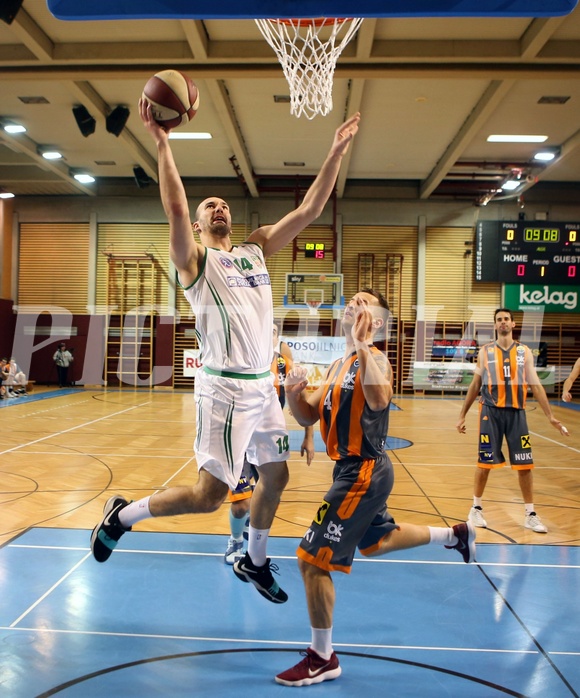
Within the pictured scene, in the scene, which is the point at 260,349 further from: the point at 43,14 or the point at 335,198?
the point at 335,198

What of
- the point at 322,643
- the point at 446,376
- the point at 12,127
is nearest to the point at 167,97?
the point at 322,643

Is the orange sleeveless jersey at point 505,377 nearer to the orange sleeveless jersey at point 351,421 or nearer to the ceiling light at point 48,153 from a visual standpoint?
the orange sleeveless jersey at point 351,421

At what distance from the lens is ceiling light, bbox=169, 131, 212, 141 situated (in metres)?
16.0

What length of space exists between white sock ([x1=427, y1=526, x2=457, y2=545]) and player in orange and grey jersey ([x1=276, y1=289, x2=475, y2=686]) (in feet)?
1.76

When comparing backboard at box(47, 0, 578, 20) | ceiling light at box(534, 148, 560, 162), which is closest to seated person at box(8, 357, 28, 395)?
backboard at box(47, 0, 578, 20)

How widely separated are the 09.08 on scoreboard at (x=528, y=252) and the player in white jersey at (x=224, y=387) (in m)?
15.6

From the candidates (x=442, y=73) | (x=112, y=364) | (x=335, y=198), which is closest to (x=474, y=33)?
(x=442, y=73)

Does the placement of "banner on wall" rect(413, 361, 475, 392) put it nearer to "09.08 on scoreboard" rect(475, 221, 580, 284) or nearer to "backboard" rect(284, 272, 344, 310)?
"09.08 on scoreboard" rect(475, 221, 580, 284)

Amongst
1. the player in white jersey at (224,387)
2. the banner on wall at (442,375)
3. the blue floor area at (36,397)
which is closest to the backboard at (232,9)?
the player in white jersey at (224,387)

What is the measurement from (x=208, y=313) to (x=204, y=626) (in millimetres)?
1722

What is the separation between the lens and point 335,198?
20.5 metres

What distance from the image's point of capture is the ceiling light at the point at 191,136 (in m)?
16.0

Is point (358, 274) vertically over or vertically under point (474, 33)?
under

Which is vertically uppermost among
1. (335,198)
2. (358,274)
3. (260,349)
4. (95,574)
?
(335,198)
